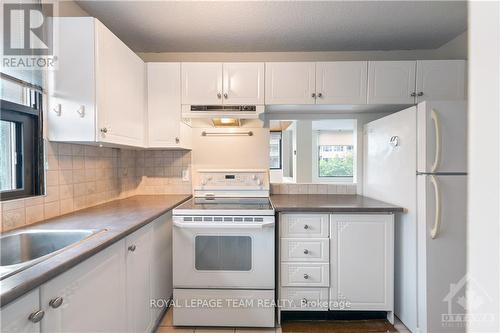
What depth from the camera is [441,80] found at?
83.8 inches

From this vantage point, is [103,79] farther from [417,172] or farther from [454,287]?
[454,287]

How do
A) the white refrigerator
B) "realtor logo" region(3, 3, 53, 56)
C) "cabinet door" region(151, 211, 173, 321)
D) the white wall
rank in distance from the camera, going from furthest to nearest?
1. "cabinet door" region(151, 211, 173, 321)
2. the white refrigerator
3. "realtor logo" region(3, 3, 53, 56)
4. the white wall

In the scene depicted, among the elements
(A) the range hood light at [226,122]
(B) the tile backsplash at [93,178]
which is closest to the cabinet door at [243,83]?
(A) the range hood light at [226,122]

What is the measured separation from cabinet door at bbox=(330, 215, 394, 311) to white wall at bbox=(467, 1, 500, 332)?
1.30 meters

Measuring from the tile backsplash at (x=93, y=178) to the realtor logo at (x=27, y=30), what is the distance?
1.78 ft

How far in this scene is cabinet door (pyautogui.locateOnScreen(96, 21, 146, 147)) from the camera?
1.54 metres

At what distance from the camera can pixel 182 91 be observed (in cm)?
218

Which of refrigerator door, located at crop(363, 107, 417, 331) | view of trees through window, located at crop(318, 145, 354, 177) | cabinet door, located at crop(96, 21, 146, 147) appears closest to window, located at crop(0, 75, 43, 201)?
cabinet door, located at crop(96, 21, 146, 147)

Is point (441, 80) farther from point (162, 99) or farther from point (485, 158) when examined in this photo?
point (162, 99)

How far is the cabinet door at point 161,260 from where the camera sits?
5.62ft

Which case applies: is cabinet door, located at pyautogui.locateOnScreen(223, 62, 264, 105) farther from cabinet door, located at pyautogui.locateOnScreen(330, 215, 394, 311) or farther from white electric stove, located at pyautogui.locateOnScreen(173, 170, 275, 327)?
cabinet door, located at pyautogui.locateOnScreen(330, 215, 394, 311)

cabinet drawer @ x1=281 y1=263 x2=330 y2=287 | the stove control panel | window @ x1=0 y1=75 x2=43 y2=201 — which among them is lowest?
cabinet drawer @ x1=281 y1=263 x2=330 y2=287

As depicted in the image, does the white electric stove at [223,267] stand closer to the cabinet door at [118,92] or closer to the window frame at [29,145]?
the cabinet door at [118,92]

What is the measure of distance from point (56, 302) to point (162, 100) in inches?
66.3
